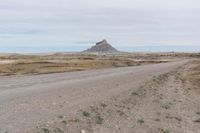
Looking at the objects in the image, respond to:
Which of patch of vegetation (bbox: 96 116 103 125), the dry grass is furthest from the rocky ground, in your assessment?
the dry grass

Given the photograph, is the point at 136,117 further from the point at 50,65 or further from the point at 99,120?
the point at 50,65

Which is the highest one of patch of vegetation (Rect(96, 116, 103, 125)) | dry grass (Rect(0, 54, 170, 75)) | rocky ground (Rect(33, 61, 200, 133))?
patch of vegetation (Rect(96, 116, 103, 125))

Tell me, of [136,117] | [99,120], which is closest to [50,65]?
[136,117]

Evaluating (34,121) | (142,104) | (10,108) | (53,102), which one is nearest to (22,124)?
(34,121)

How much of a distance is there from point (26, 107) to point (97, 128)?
461 cm

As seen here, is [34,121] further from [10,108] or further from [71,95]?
[71,95]

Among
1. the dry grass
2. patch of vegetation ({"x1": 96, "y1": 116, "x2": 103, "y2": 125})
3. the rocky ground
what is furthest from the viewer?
the dry grass

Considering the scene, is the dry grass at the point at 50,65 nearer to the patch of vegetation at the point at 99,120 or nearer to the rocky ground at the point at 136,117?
the rocky ground at the point at 136,117

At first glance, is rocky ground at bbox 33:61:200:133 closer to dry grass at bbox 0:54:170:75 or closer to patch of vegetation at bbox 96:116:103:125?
patch of vegetation at bbox 96:116:103:125

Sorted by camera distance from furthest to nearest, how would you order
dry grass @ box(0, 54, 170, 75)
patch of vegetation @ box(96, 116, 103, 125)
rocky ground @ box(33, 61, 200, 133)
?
dry grass @ box(0, 54, 170, 75) → patch of vegetation @ box(96, 116, 103, 125) → rocky ground @ box(33, 61, 200, 133)

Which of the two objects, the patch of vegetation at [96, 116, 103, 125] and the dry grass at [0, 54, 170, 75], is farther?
the dry grass at [0, 54, 170, 75]

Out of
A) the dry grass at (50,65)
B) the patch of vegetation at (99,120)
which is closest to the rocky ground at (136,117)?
the patch of vegetation at (99,120)

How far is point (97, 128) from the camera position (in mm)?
12820

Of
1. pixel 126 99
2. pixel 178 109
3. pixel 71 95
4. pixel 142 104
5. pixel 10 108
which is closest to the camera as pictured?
Result: pixel 10 108
